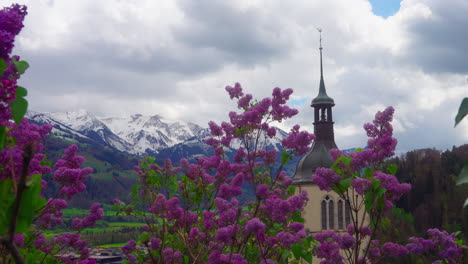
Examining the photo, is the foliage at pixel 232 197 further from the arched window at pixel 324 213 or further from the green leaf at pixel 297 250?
the arched window at pixel 324 213

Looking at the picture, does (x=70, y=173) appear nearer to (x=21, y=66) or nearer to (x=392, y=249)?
(x=21, y=66)

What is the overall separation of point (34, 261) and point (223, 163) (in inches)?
163

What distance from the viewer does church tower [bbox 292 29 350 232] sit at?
64.6 meters

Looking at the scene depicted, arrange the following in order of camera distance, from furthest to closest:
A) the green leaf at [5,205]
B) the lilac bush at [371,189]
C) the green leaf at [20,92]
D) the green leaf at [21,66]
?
the lilac bush at [371,189], the green leaf at [21,66], the green leaf at [20,92], the green leaf at [5,205]

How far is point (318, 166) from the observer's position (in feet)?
216

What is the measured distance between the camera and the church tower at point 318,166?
64562 mm

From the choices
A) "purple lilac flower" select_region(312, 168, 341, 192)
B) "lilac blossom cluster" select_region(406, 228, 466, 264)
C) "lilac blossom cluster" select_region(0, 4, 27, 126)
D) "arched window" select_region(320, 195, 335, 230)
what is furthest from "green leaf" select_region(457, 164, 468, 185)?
"arched window" select_region(320, 195, 335, 230)

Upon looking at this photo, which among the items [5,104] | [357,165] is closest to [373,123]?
[357,165]

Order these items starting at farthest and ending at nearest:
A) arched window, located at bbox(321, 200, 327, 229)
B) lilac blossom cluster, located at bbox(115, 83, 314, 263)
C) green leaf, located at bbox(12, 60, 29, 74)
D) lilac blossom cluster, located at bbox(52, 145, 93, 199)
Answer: arched window, located at bbox(321, 200, 327, 229), lilac blossom cluster, located at bbox(115, 83, 314, 263), lilac blossom cluster, located at bbox(52, 145, 93, 199), green leaf, located at bbox(12, 60, 29, 74)

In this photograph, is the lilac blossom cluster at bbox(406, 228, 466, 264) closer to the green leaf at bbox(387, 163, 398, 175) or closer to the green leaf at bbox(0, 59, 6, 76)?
the green leaf at bbox(387, 163, 398, 175)

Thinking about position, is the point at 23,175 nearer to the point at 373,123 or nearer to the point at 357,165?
the point at 357,165

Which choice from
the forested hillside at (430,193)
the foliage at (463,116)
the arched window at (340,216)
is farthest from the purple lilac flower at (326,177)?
the arched window at (340,216)

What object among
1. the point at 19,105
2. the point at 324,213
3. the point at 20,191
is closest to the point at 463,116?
the point at 20,191

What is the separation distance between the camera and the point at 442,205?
75.6 metres
